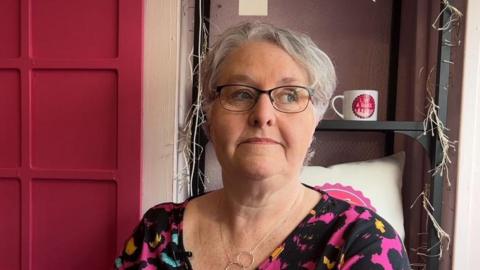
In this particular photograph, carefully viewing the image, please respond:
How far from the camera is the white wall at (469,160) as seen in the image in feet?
3.39

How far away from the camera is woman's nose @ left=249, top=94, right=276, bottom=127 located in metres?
0.79

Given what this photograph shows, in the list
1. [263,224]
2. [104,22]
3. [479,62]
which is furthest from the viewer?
[104,22]

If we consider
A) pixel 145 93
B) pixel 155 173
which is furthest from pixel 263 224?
pixel 145 93

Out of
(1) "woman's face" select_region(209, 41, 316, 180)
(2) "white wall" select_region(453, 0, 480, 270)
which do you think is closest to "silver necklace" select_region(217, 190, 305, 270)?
(1) "woman's face" select_region(209, 41, 316, 180)

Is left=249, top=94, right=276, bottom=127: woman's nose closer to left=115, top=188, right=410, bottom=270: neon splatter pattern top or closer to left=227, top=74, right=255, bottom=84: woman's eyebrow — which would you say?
left=227, top=74, right=255, bottom=84: woman's eyebrow

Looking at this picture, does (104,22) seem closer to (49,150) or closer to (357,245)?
(49,150)

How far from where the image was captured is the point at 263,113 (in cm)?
79

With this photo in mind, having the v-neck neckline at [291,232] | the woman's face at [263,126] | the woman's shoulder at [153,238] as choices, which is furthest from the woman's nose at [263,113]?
the woman's shoulder at [153,238]

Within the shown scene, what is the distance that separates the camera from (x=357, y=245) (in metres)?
0.78

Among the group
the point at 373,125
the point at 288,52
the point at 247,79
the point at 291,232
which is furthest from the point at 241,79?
the point at 373,125

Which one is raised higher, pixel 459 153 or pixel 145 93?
pixel 145 93

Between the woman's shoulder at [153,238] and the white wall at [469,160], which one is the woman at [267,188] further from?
the white wall at [469,160]

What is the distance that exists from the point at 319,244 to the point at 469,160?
52 cm

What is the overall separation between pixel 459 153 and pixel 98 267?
1.06 meters
